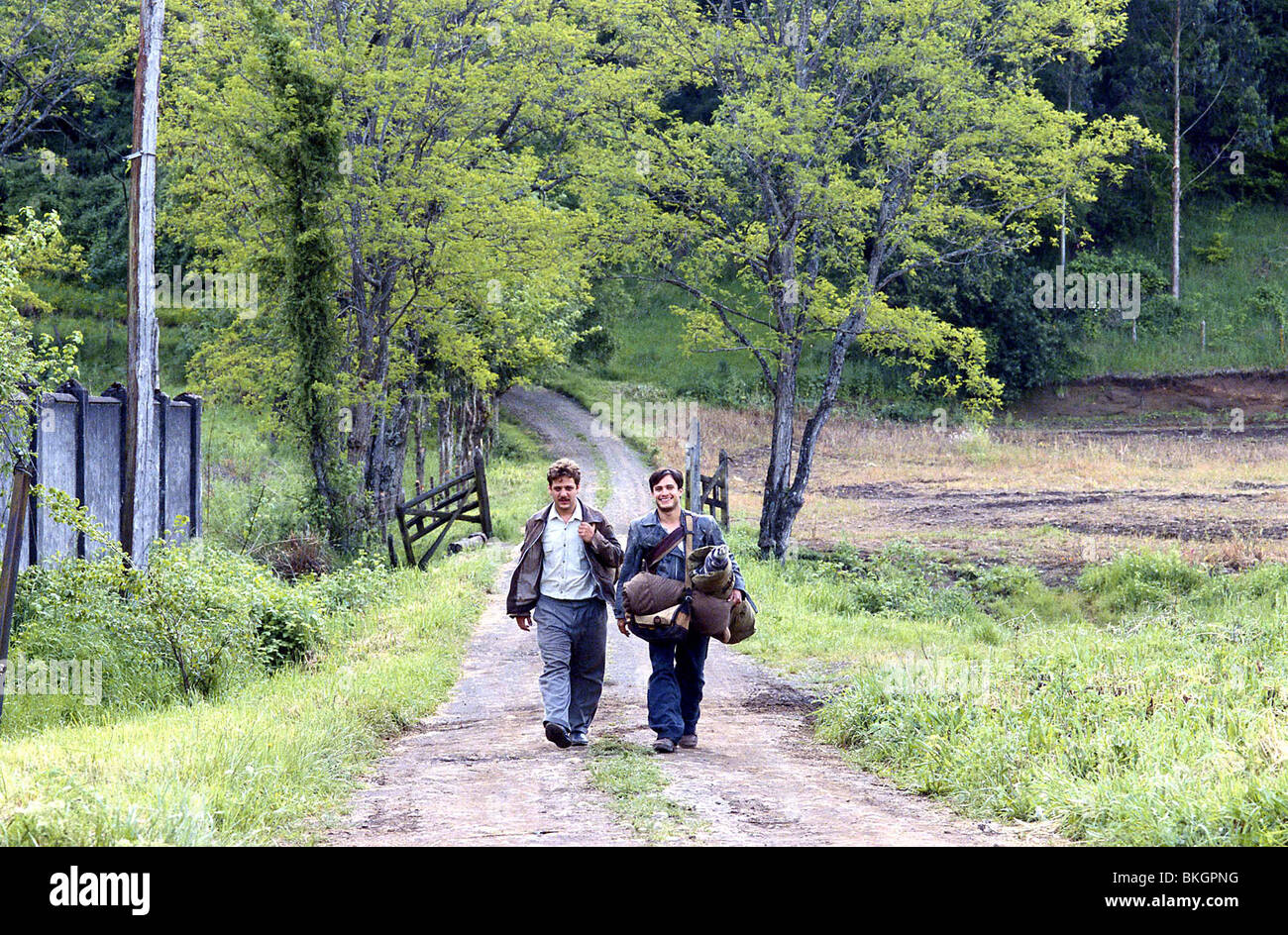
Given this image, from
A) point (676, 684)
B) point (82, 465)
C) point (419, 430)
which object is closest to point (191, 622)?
point (82, 465)

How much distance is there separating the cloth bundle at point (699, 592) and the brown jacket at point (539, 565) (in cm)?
29

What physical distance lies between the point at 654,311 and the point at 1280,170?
30500 mm

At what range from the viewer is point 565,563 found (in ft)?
27.5

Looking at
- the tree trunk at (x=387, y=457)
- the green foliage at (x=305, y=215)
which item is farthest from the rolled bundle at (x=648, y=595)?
the tree trunk at (x=387, y=457)

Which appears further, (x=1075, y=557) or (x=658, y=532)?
(x=1075, y=557)

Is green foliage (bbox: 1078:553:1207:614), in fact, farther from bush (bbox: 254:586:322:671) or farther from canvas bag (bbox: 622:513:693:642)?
canvas bag (bbox: 622:513:693:642)

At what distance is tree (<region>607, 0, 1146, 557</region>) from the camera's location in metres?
20.2

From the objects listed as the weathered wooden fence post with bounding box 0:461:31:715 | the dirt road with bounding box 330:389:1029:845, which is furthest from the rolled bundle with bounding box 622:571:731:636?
the weathered wooden fence post with bounding box 0:461:31:715

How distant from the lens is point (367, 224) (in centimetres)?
2122

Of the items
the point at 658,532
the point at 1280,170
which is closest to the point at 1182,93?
the point at 1280,170

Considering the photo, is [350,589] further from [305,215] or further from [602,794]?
[602,794]

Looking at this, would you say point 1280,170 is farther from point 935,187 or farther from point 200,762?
point 200,762

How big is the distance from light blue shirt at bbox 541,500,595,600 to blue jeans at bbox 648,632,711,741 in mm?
647

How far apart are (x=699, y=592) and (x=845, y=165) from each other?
583 inches
